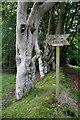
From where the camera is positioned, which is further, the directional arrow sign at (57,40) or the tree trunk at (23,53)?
the tree trunk at (23,53)

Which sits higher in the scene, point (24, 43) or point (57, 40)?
point (57, 40)

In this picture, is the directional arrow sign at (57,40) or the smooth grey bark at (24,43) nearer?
the directional arrow sign at (57,40)

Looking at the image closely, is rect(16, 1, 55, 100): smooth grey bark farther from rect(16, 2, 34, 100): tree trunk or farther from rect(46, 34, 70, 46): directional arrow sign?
rect(46, 34, 70, 46): directional arrow sign

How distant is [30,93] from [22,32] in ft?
10.8

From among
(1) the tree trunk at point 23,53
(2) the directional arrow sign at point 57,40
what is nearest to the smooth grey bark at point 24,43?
(1) the tree trunk at point 23,53

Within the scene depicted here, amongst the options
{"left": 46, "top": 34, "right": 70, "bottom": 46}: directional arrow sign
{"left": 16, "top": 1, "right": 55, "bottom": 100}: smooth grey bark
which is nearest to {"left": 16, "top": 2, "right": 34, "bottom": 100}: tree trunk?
{"left": 16, "top": 1, "right": 55, "bottom": 100}: smooth grey bark

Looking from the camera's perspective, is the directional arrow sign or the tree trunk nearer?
the directional arrow sign

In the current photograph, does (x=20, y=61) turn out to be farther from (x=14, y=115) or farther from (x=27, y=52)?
(x=14, y=115)

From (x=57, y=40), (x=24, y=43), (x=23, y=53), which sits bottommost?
(x=23, y=53)

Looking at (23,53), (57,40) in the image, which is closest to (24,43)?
(23,53)

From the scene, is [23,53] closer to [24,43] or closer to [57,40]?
[24,43]

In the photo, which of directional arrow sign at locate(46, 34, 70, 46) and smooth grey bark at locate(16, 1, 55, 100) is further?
smooth grey bark at locate(16, 1, 55, 100)

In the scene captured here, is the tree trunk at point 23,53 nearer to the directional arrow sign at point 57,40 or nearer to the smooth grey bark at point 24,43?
the smooth grey bark at point 24,43

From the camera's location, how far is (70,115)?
371 cm
